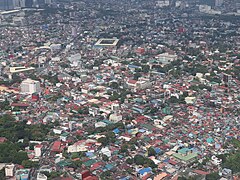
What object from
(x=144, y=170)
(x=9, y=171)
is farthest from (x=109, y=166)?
(x=9, y=171)

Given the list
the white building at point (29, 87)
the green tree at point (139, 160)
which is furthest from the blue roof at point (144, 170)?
the white building at point (29, 87)

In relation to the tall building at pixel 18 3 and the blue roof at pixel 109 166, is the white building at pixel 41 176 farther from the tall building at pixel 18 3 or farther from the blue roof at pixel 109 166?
the tall building at pixel 18 3

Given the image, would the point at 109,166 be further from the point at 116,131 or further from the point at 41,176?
the point at 116,131

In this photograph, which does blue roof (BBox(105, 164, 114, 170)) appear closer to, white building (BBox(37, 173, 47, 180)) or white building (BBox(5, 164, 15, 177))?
white building (BBox(37, 173, 47, 180))

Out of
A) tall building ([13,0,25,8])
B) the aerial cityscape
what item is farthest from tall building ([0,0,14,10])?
the aerial cityscape

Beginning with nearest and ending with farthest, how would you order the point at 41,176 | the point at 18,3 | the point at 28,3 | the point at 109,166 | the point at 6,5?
the point at 41,176 < the point at 109,166 < the point at 6,5 < the point at 18,3 < the point at 28,3

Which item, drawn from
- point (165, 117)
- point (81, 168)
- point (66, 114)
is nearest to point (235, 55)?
point (165, 117)

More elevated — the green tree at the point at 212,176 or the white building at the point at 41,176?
the white building at the point at 41,176

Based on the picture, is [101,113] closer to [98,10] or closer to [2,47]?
[2,47]
